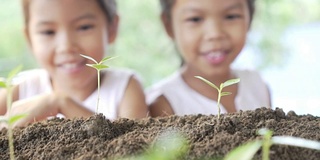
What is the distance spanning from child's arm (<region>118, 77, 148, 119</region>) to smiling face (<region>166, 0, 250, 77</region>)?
0.20 m

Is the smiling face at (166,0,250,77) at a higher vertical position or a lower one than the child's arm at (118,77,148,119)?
higher

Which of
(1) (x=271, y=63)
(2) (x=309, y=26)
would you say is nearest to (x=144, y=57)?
(1) (x=271, y=63)

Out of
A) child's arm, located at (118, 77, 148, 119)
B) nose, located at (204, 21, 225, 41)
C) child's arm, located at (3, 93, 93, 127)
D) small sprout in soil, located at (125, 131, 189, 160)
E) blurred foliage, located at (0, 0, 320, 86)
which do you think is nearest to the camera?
small sprout in soil, located at (125, 131, 189, 160)

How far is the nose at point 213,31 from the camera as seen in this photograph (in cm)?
145

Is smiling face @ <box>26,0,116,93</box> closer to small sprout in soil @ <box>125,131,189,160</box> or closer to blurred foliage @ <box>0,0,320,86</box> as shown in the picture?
small sprout in soil @ <box>125,131,189,160</box>

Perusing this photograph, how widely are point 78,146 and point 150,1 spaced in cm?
273

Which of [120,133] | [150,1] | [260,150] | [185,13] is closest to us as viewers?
[260,150]

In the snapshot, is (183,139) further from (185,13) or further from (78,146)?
(185,13)

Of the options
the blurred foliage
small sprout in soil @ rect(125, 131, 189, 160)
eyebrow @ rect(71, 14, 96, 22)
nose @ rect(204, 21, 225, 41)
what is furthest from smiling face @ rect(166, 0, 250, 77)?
the blurred foliage

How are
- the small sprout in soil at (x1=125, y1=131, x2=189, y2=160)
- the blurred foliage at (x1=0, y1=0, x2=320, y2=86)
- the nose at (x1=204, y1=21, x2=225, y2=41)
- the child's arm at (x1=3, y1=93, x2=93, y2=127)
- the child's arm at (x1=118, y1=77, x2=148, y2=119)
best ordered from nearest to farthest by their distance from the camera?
the small sprout in soil at (x1=125, y1=131, x2=189, y2=160) → the child's arm at (x1=3, y1=93, x2=93, y2=127) → the child's arm at (x1=118, y1=77, x2=148, y2=119) → the nose at (x1=204, y1=21, x2=225, y2=41) → the blurred foliage at (x1=0, y1=0, x2=320, y2=86)

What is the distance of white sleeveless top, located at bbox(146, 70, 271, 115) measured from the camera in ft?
4.87

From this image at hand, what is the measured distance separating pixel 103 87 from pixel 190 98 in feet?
0.87

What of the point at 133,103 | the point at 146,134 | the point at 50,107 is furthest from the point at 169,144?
the point at 133,103

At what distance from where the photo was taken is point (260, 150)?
0.48 metres
